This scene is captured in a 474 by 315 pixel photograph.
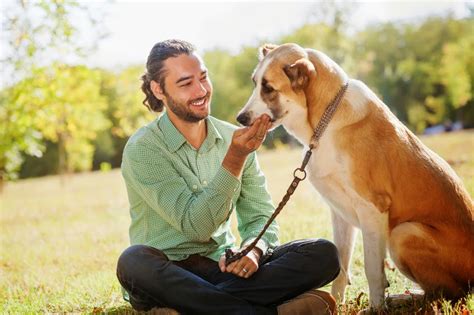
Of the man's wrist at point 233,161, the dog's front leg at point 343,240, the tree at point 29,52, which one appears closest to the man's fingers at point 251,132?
the man's wrist at point 233,161

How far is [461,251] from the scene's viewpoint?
399 centimetres

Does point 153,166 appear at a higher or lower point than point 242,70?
higher

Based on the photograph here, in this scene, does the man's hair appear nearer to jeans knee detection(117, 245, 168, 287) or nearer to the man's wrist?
the man's wrist

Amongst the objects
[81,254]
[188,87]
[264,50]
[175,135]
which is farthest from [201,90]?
[81,254]

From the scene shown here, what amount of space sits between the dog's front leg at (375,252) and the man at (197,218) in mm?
272

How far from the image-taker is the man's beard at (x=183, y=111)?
4.10 m

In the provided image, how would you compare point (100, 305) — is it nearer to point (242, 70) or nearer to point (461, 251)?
point (461, 251)

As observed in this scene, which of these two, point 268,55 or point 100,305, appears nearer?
point 268,55

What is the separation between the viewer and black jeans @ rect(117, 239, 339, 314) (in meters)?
3.56

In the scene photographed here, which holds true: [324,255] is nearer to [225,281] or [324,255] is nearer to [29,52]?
[225,281]

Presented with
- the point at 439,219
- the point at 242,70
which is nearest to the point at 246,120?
the point at 439,219

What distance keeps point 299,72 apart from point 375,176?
2.74 feet

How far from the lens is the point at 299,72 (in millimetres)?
4004

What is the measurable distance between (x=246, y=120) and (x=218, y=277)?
1.01m
